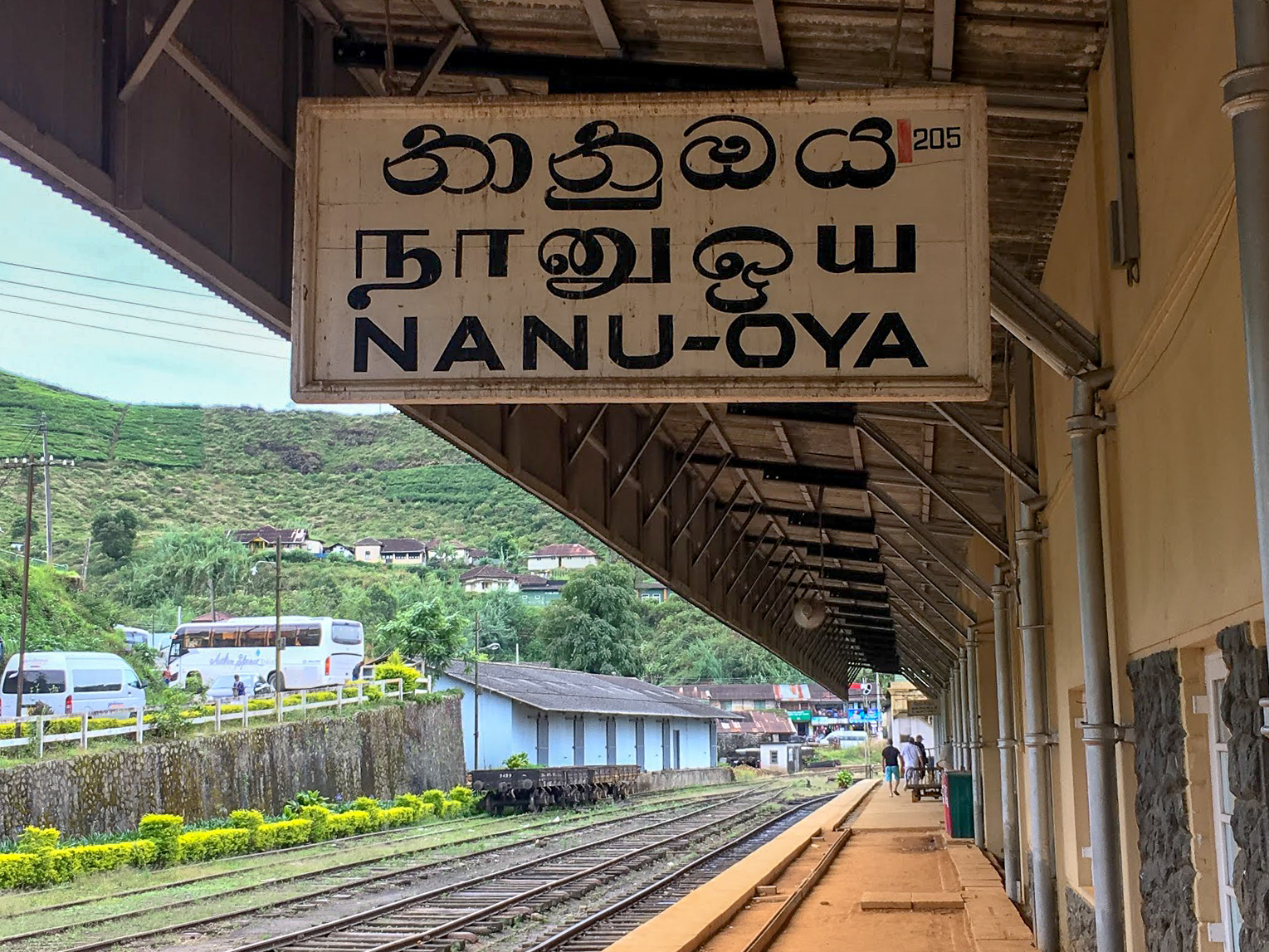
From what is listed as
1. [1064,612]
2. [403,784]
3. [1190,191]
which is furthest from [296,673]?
[1190,191]

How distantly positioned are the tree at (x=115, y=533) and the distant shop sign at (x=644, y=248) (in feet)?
461

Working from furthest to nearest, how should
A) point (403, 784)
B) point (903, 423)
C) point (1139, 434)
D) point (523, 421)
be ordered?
point (403, 784) → point (903, 423) → point (523, 421) → point (1139, 434)

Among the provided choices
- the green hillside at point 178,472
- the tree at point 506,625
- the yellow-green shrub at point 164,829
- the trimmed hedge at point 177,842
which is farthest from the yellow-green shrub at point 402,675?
the green hillside at point 178,472

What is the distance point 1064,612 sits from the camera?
331 inches

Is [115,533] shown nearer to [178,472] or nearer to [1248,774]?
[178,472]

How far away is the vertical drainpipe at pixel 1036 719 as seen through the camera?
363 inches

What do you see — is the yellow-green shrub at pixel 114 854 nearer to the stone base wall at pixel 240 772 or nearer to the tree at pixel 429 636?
the stone base wall at pixel 240 772

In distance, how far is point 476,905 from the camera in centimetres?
1747

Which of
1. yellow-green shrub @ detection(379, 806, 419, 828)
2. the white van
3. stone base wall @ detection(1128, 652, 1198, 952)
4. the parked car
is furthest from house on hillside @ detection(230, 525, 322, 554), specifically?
stone base wall @ detection(1128, 652, 1198, 952)

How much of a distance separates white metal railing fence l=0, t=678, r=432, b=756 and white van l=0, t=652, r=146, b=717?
4832 millimetres

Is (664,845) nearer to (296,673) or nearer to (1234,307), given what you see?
(1234,307)

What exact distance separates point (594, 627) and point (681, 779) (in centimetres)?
4570

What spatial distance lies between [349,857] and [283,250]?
21.2 meters

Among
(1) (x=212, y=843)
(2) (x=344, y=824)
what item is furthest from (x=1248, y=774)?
(2) (x=344, y=824)
